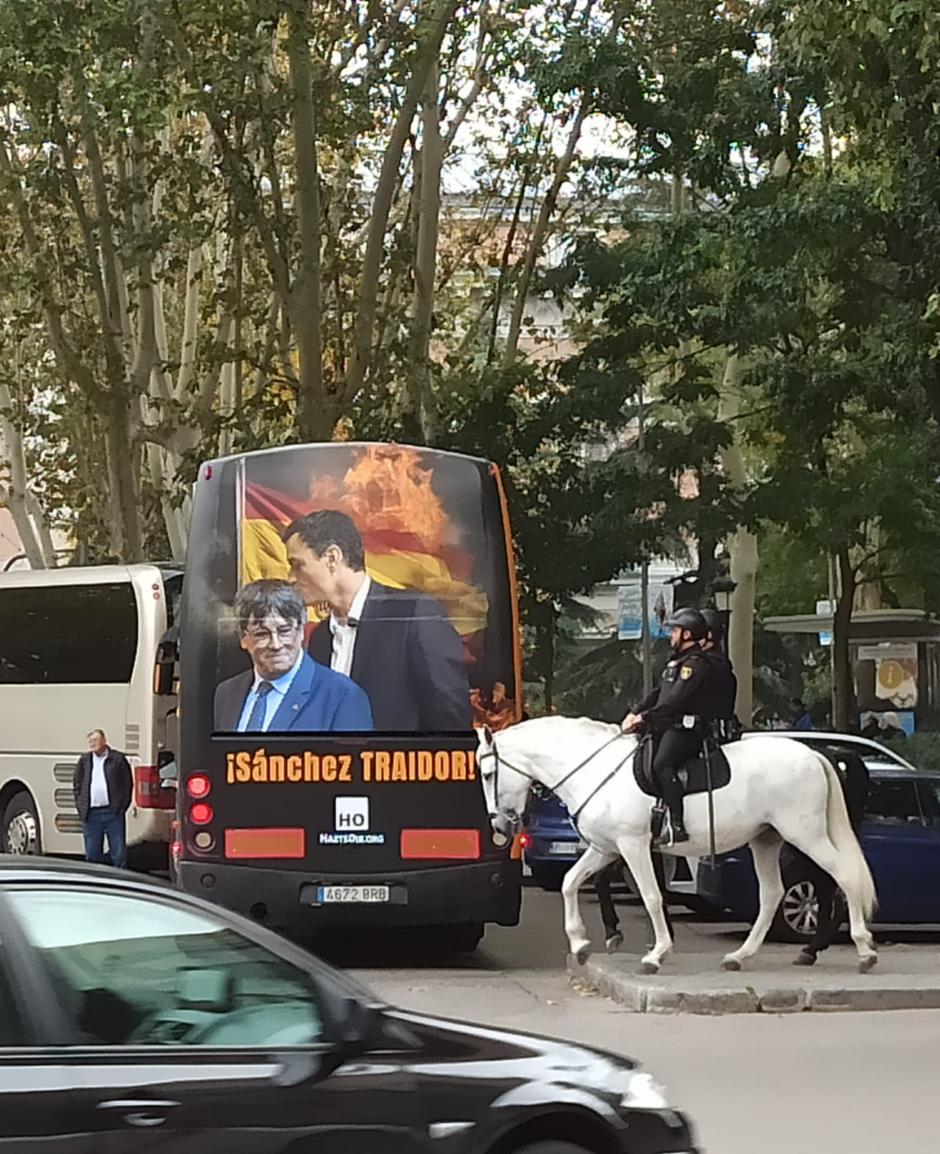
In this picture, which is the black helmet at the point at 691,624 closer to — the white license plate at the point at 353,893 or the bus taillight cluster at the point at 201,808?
the white license plate at the point at 353,893

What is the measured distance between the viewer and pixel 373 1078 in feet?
17.2

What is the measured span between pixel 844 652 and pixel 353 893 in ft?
56.2

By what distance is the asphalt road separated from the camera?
8477 millimetres

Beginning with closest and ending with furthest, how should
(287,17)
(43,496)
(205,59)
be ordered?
(287,17)
(205,59)
(43,496)

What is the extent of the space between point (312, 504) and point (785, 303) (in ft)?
26.8

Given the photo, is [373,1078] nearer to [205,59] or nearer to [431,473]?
[431,473]

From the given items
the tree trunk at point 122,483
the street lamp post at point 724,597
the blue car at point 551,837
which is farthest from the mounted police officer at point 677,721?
the tree trunk at point 122,483

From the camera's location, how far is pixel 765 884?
13.7 m

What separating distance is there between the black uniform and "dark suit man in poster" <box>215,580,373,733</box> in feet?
7.14

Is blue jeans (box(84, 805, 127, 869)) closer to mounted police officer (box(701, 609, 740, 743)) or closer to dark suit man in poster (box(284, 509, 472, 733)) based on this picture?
dark suit man in poster (box(284, 509, 472, 733))

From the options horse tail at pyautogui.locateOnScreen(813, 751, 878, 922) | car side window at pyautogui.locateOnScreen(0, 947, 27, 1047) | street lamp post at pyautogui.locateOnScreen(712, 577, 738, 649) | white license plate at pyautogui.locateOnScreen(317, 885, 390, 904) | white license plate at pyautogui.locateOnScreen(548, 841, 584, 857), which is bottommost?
white license plate at pyautogui.locateOnScreen(548, 841, 584, 857)

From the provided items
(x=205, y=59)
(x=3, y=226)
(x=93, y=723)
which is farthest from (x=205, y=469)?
(x=3, y=226)

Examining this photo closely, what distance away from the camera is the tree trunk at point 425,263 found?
2555 cm

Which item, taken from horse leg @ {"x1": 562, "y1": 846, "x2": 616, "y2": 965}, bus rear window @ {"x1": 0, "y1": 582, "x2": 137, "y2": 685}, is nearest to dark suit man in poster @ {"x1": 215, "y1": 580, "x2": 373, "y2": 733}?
horse leg @ {"x1": 562, "y1": 846, "x2": 616, "y2": 965}
